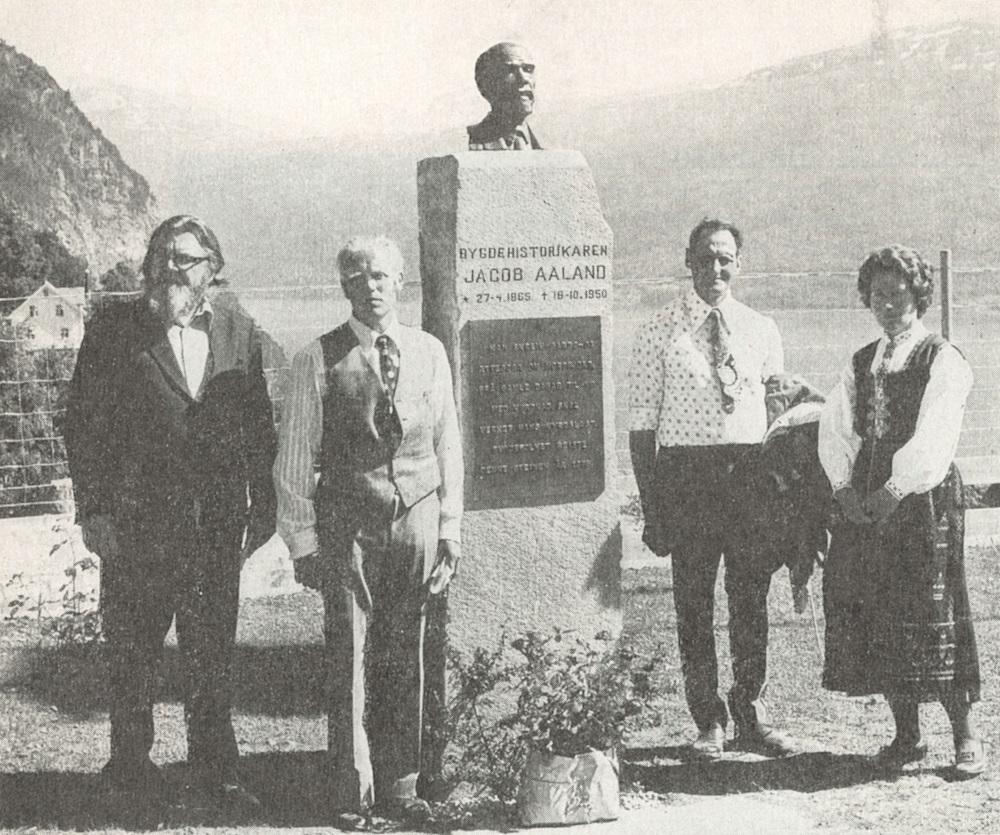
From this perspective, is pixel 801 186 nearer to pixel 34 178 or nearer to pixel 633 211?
pixel 633 211

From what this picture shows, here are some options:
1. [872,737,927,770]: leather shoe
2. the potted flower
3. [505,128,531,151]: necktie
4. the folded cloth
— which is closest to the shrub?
the potted flower

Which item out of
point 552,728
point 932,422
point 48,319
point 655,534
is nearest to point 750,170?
point 48,319

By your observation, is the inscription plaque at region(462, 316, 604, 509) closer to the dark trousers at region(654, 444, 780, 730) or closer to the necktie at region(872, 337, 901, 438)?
the dark trousers at region(654, 444, 780, 730)

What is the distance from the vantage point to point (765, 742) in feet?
17.1

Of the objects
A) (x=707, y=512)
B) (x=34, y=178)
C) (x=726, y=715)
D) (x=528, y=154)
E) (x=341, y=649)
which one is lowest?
(x=726, y=715)

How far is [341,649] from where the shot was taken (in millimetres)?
4367

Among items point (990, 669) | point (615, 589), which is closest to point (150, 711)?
point (615, 589)

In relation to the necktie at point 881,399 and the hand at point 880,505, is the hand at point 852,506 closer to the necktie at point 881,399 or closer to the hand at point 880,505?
the hand at point 880,505

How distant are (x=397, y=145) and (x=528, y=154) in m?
15.2

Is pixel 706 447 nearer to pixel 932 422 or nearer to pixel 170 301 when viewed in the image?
pixel 932 422

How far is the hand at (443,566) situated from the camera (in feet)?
14.8

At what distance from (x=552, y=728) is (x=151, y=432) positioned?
5.54 ft

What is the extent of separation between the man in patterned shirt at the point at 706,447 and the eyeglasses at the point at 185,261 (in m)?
1.71

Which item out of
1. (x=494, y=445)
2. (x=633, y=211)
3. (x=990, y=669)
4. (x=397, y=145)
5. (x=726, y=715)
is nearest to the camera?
(x=494, y=445)
